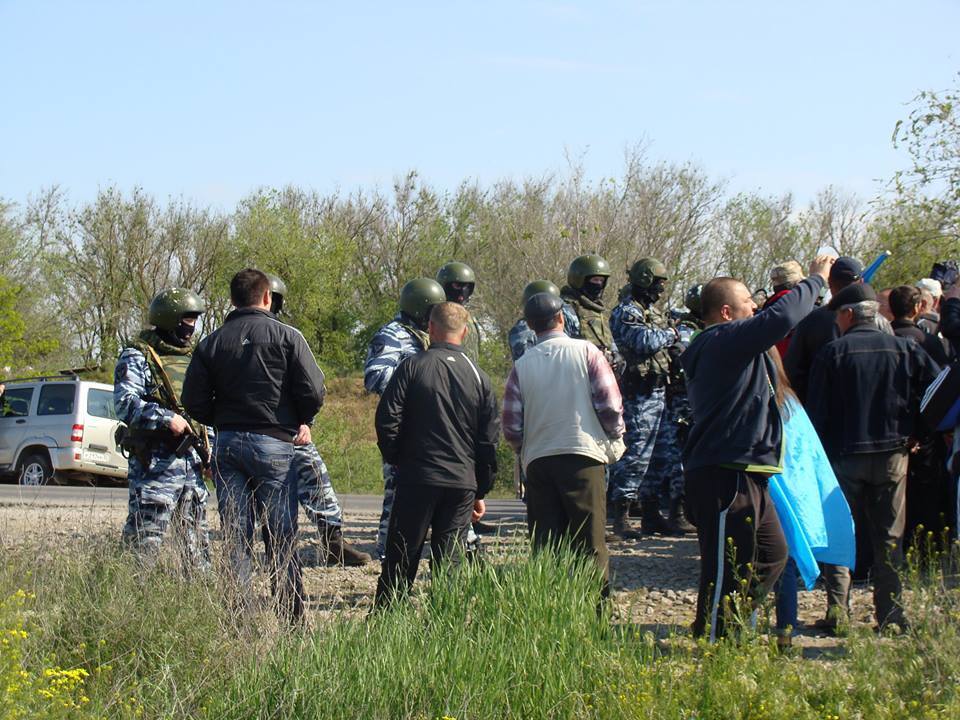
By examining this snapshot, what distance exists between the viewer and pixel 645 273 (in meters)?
10.2

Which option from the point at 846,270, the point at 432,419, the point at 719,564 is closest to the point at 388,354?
the point at 432,419

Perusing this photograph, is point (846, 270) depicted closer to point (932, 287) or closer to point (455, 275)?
point (932, 287)

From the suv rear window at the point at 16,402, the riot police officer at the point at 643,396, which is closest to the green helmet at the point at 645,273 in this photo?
the riot police officer at the point at 643,396

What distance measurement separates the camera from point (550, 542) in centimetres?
633

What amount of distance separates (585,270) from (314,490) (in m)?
2.86

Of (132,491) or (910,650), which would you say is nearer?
(910,650)

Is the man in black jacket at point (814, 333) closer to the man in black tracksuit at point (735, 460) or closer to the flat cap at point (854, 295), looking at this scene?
the flat cap at point (854, 295)

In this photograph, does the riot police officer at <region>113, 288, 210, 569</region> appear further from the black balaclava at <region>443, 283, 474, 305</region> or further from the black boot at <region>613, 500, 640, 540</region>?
the black boot at <region>613, 500, 640, 540</region>

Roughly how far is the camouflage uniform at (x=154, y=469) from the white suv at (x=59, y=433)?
14.4 metres

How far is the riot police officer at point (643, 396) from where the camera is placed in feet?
33.4

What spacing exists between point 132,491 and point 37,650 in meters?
1.76

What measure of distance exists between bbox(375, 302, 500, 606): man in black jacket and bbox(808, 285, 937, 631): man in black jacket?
201 cm

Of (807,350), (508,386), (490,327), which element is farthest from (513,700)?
(490,327)

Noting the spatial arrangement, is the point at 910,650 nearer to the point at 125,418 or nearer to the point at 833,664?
the point at 833,664
